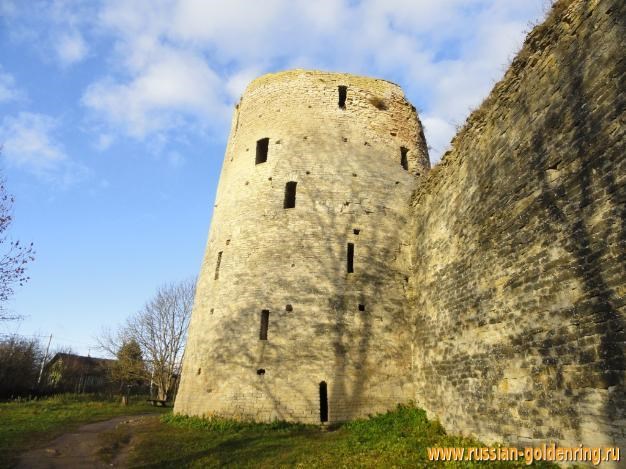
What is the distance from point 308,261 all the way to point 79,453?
22.9 ft

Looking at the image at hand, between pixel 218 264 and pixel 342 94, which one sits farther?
pixel 342 94

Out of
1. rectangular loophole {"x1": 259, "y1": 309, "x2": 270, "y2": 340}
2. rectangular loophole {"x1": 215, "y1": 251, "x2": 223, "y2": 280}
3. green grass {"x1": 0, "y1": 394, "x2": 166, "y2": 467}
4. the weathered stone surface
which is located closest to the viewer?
the weathered stone surface

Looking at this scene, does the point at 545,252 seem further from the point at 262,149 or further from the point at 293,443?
the point at 262,149

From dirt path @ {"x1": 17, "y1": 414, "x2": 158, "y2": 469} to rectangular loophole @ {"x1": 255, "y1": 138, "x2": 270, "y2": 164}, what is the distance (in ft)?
30.0

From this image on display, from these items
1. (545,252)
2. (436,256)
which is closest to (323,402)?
(436,256)

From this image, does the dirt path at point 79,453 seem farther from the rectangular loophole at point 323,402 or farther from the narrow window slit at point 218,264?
the narrow window slit at point 218,264

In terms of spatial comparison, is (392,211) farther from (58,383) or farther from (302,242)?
(58,383)

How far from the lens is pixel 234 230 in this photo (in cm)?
1291

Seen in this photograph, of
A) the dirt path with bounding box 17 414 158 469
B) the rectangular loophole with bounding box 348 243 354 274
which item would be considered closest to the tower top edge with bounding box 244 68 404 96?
the rectangular loophole with bounding box 348 243 354 274

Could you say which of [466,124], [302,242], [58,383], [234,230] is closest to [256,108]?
[234,230]

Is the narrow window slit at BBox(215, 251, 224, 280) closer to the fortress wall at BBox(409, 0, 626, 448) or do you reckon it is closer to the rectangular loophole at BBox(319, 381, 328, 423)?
the rectangular loophole at BBox(319, 381, 328, 423)

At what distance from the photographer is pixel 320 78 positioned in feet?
49.3

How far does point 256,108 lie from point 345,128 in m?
3.60

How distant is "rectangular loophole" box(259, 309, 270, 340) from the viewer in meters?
11.1
